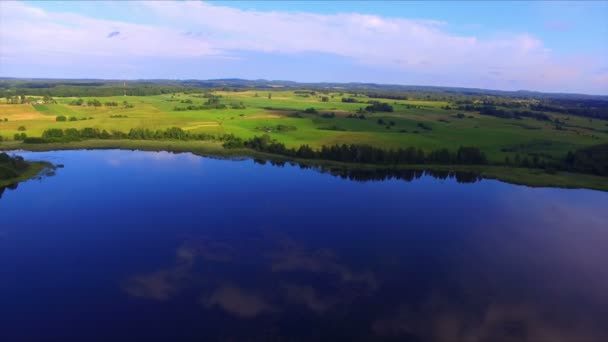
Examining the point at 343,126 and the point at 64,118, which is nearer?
the point at 343,126

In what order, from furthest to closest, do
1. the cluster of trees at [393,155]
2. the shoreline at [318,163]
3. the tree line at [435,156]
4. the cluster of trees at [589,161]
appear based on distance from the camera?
1. the cluster of trees at [393,155]
2. the tree line at [435,156]
3. the cluster of trees at [589,161]
4. the shoreline at [318,163]

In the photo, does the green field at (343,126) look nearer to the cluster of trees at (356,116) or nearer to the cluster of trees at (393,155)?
the cluster of trees at (356,116)

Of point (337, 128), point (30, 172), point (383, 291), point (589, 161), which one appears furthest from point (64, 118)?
point (589, 161)

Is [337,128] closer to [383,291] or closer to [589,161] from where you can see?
[589,161]

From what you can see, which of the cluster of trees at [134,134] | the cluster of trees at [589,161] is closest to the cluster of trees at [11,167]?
the cluster of trees at [134,134]

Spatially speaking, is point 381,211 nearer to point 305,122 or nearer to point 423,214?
point 423,214

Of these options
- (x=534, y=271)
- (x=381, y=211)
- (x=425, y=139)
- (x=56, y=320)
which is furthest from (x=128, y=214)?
(x=425, y=139)
